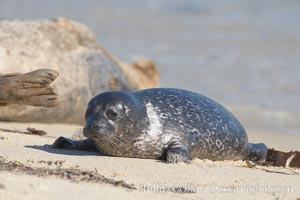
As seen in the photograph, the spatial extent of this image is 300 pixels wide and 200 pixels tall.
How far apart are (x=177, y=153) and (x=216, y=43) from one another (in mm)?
10895

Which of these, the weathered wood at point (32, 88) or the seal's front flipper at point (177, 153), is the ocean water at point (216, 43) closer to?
the seal's front flipper at point (177, 153)

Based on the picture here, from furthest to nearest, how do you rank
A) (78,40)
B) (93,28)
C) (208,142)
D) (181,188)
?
(93,28) < (78,40) < (208,142) < (181,188)

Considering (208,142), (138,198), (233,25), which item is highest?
(233,25)

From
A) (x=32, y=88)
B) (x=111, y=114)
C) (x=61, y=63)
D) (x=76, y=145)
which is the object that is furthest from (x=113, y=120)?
(x=61, y=63)

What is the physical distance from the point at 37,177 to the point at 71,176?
0.20 m

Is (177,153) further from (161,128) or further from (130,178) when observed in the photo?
(130,178)

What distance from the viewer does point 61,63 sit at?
8227mm

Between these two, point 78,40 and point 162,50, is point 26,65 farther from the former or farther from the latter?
point 162,50

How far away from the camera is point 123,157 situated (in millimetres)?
5238

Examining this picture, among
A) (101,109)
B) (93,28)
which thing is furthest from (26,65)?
(93,28)

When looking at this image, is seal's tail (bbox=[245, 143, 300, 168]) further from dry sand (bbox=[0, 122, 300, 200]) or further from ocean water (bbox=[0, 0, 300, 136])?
ocean water (bbox=[0, 0, 300, 136])

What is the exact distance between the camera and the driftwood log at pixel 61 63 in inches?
310

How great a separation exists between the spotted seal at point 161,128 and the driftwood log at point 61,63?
2.15 meters

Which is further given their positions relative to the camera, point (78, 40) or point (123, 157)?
point (78, 40)
